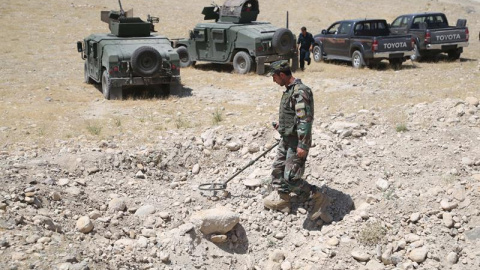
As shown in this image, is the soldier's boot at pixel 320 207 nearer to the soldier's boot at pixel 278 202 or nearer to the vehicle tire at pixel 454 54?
the soldier's boot at pixel 278 202

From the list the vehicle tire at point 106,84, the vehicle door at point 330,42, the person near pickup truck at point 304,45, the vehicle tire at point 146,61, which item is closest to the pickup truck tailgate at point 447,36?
the vehicle door at point 330,42

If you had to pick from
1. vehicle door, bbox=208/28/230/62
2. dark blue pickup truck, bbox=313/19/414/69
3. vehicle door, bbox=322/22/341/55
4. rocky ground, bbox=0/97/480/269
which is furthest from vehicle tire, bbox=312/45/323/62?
rocky ground, bbox=0/97/480/269

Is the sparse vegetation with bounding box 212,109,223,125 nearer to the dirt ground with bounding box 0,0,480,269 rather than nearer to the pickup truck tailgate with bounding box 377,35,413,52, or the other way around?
the dirt ground with bounding box 0,0,480,269

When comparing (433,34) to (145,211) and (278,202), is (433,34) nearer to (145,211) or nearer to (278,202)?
(278,202)

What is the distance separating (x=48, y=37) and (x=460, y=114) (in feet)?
64.7

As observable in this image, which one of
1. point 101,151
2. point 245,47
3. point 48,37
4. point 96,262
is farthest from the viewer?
point 48,37

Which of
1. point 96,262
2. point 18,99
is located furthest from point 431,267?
point 18,99

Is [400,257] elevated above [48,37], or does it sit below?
below

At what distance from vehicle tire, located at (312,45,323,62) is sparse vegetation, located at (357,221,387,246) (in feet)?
42.9

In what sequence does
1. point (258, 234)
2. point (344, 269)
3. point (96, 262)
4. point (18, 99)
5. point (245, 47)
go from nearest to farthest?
point (96, 262)
point (344, 269)
point (258, 234)
point (18, 99)
point (245, 47)

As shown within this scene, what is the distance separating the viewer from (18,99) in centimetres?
1295

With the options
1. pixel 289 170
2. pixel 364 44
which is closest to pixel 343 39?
pixel 364 44

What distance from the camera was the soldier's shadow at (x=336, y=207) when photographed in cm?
705

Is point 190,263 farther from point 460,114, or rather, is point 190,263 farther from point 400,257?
point 460,114
